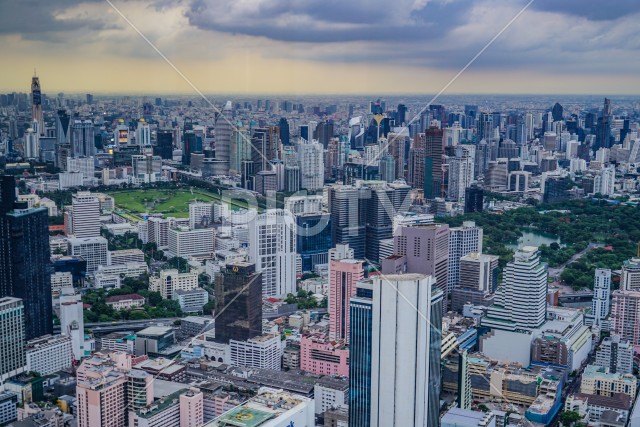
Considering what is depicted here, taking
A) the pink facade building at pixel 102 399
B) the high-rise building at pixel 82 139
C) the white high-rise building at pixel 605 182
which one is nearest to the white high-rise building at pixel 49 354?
the pink facade building at pixel 102 399

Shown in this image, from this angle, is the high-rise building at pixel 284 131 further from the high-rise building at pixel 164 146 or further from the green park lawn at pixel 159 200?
the high-rise building at pixel 164 146

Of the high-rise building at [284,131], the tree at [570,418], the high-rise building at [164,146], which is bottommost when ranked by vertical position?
the tree at [570,418]

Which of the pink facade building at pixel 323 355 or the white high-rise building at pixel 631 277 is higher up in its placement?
the white high-rise building at pixel 631 277

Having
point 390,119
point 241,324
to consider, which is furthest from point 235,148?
point 241,324

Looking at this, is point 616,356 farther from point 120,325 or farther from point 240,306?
point 120,325

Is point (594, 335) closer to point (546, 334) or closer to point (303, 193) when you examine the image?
point (546, 334)

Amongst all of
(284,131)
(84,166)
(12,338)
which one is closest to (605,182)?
(284,131)
